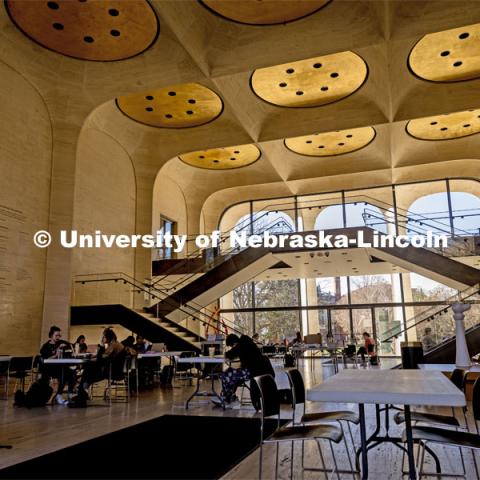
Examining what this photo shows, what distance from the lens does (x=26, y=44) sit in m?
10.6

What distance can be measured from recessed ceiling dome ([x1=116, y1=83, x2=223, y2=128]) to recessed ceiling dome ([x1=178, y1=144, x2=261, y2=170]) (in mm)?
2266

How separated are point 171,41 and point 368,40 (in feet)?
14.3

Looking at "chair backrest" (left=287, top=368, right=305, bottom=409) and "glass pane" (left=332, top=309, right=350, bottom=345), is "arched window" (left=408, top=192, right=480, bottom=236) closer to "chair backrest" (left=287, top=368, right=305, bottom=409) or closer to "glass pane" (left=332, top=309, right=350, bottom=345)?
"glass pane" (left=332, top=309, right=350, bottom=345)

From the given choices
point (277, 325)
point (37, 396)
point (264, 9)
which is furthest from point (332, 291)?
point (37, 396)

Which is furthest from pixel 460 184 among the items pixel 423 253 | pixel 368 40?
pixel 368 40

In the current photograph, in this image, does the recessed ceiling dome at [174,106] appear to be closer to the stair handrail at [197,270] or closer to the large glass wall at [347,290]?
the stair handrail at [197,270]

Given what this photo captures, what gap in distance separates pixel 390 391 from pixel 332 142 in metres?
15.1

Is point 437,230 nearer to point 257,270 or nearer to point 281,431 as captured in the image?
point 257,270

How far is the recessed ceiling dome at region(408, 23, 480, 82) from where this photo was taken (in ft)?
35.9

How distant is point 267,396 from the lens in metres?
3.43

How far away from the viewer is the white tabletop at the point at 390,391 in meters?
2.57

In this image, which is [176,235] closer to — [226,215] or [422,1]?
[226,215]

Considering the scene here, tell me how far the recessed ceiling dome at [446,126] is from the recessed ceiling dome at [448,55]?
223 centimetres

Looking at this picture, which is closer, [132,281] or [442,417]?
[442,417]
